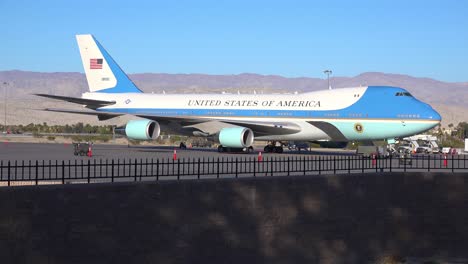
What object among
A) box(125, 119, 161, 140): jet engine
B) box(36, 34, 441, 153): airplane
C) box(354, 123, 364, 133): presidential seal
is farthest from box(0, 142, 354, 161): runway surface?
box(354, 123, 364, 133): presidential seal

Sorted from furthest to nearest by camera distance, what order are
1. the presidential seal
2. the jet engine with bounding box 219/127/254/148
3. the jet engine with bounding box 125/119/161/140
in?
the jet engine with bounding box 125/119/161/140 → the jet engine with bounding box 219/127/254/148 → the presidential seal

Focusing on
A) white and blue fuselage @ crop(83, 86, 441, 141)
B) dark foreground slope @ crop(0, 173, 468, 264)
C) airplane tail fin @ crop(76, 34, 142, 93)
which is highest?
airplane tail fin @ crop(76, 34, 142, 93)

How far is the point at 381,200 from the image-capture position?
2744cm

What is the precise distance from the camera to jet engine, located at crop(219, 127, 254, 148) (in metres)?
51.1

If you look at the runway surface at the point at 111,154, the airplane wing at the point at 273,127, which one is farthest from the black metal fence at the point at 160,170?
the airplane wing at the point at 273,127

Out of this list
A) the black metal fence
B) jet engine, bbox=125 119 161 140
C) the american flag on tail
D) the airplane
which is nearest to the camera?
the black metal fence

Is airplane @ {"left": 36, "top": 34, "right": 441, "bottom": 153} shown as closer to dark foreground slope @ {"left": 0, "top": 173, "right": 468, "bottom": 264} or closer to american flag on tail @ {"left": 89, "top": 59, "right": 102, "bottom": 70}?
american flag on tail @ {"left": 89, "top": 59, "right": 102, "bottom": 70}

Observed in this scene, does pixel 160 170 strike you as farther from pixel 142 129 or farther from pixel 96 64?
pixel 96 64

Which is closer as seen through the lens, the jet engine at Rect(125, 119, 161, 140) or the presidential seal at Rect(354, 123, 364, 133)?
the presidential seal at Rect(354, 123, 364, 133)

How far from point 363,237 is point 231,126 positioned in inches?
1093

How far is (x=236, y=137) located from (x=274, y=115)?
4.04 metres

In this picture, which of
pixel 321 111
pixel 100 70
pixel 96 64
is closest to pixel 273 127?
pixel 321 111

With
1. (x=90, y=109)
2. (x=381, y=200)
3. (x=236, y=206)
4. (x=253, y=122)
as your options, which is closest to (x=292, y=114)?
(x=253, y=122)

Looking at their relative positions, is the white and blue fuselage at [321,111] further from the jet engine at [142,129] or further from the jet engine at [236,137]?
the jet engine at [236,137]
